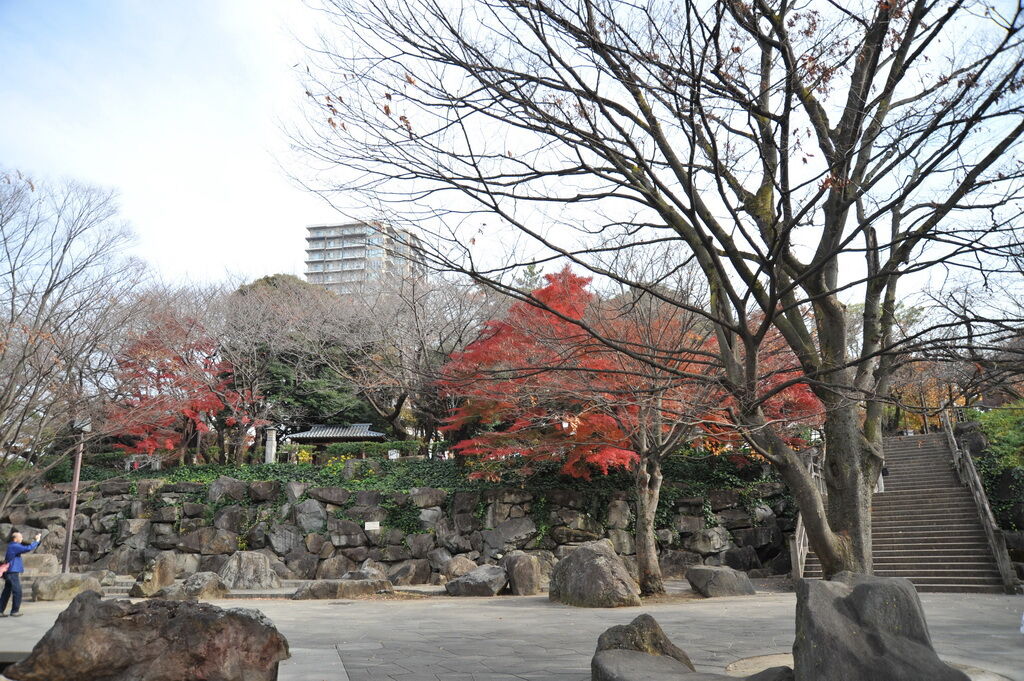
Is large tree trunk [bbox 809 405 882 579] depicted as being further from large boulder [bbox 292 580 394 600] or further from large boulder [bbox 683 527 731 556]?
→ large boulder [bbox 683 527 731 556]

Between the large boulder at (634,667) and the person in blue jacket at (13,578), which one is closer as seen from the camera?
the large boulder at (634,667)

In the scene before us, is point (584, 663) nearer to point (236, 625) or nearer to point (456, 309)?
point (236, 625)

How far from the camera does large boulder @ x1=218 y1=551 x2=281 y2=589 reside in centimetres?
1552

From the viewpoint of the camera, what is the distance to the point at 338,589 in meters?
14.1

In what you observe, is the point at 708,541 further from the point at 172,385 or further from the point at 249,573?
the point at 172,385

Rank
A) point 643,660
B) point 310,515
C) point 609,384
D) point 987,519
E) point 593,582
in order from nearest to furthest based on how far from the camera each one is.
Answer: point 643,660
point 609,384
point 593,582
point 987,519
point 310,515

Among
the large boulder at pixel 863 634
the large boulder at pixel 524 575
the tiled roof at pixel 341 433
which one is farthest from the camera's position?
the tiled roof at pixel 341 433

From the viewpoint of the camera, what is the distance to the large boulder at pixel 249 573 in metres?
15.5

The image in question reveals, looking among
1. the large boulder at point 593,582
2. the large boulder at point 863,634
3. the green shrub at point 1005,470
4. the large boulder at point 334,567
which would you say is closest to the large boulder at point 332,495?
the large boulder at point 334,567

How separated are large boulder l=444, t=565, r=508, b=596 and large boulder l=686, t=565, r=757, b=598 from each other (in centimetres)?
394

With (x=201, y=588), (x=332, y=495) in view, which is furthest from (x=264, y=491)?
(x=201, y=588)

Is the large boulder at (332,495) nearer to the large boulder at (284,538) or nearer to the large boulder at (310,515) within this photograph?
the large boulder at (310,515)

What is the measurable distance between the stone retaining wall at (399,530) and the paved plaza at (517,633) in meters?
4.80

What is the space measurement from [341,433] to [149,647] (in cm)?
2320
